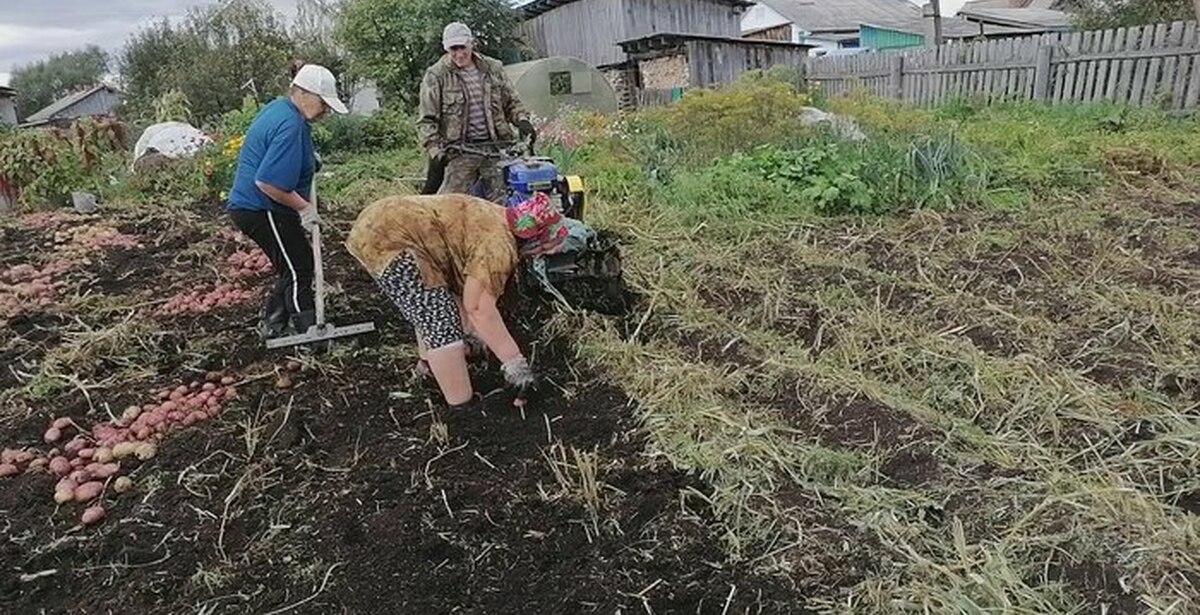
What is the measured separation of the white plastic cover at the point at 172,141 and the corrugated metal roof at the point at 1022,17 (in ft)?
77.7

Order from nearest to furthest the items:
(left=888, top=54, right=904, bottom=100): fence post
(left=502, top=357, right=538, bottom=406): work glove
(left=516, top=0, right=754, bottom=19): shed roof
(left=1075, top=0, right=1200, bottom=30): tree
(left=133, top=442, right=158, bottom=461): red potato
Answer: (left=133, top=442, right=158, bottom=461): red potato < (left=502, top=357, right=538, bottom=406): work glove < (left=888, top=54, right=904, bottom=100): fence post < (left=1075, top=0, right=1200, bottom=30): tree < (left=516, top=0, right=754, bottom=19): shed roof

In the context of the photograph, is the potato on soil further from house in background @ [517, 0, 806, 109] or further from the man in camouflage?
house in background @ [517, 0, 806, 109]

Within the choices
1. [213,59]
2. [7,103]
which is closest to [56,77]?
[7,103]

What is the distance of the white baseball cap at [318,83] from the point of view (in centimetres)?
345

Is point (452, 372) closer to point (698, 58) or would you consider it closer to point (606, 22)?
point (698, 58)

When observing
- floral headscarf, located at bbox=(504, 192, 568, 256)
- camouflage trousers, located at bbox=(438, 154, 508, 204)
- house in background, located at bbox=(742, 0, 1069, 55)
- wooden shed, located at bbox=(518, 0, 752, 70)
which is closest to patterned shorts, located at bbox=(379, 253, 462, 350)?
floral headscarf, located at bbox=(504, 192, 568, 256)

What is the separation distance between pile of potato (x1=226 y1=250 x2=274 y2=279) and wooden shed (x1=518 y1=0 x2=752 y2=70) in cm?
1624

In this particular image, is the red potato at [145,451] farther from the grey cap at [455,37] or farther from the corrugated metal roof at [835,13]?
the corrugated metal roof at [835,13]

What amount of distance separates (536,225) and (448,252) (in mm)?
317

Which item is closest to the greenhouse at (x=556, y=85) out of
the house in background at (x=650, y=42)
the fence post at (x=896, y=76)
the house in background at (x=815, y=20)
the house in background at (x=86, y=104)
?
the house in background at (x=650, y=42)

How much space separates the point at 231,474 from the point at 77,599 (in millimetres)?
623

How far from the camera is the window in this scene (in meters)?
15.1

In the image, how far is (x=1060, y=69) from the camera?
34.2 feet

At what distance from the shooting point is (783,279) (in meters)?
4.30
